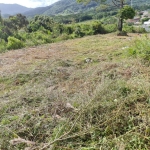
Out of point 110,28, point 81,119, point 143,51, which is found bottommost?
point 81,119

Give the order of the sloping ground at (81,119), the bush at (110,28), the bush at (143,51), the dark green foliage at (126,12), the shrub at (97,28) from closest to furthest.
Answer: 1. the sloping ground at (81,119)
2. the bush at (143,51)
3. the dark green foliage at (126,12)
4. the shrub at (97,28)
5. the bush at (110,28)

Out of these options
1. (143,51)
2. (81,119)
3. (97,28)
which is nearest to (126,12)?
(97,28)

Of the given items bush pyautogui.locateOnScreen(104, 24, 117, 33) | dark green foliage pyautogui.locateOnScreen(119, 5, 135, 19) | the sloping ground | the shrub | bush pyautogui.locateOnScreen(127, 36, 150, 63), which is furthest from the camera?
bush pyautogui.locateOnScreen(104, 24, 117, 33)

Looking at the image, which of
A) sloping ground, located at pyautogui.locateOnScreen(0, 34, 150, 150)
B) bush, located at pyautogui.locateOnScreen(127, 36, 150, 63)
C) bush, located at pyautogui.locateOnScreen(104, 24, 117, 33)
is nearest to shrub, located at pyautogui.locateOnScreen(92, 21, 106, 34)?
bush, located at pyautogui.locateOnScreen(104, 24, 117, 33)

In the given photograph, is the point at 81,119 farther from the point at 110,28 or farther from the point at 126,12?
the point at 110,28

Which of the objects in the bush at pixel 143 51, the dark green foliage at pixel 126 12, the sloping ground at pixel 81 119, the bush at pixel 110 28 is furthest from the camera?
the bush at pixel 110 28

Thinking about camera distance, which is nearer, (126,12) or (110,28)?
(126,12)

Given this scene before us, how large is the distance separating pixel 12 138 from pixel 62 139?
588 mm

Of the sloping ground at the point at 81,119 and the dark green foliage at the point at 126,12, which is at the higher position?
the dark green foliage at the point at 126,12

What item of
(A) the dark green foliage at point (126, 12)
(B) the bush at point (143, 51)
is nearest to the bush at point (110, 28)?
(A) the dark green foliage at point (126, 12)

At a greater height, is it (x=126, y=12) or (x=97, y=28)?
(x=126, y=12)

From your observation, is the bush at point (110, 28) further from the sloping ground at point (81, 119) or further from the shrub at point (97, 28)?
the sloping ground at point (81, 119)

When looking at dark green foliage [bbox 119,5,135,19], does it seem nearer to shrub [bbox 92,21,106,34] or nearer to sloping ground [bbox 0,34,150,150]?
shrub [bbox 92,21,106,34]

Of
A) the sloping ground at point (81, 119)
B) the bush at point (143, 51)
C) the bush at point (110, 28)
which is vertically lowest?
the sloping ground at point (81, 119)
